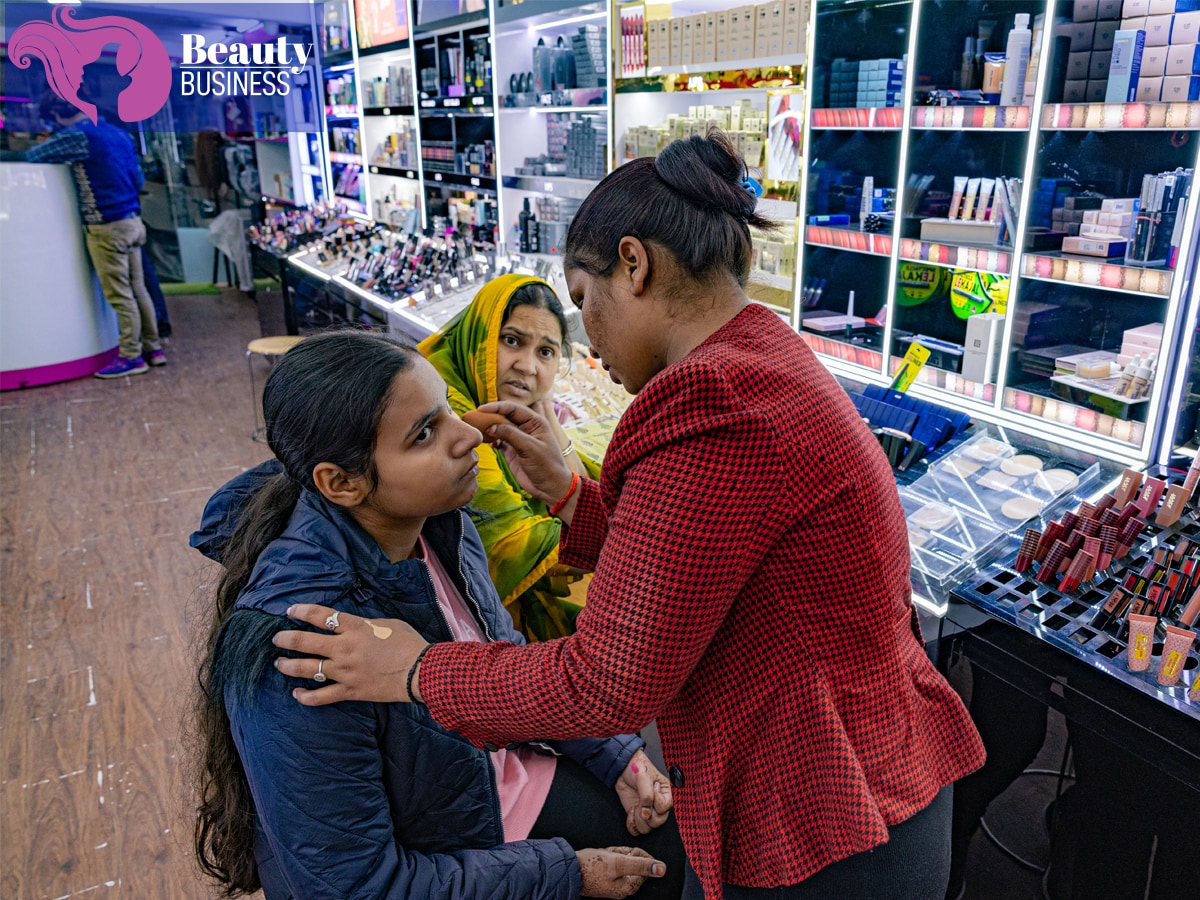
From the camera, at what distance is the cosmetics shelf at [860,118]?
2.84 meters

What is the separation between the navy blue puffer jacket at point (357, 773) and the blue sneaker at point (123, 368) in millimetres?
6310

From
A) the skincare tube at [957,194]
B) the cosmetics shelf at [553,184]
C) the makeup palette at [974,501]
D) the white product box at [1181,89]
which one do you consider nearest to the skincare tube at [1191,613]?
the makeup palette at [974,501]

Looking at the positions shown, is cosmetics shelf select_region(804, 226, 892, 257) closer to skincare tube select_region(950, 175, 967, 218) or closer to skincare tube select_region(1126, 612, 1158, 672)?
skincare tube select_region(950, 175, 967, 218)

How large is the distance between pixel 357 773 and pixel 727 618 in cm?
59

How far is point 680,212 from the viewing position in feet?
3.48

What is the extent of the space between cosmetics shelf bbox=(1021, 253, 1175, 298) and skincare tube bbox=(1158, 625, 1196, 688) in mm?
1028

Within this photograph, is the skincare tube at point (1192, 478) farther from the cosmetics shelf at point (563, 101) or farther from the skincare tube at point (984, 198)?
the cosmetics shelf at point (563, 101)

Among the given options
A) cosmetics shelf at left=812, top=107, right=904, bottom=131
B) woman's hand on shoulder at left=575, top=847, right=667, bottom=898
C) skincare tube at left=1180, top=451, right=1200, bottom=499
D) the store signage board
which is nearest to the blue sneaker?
the store signage board

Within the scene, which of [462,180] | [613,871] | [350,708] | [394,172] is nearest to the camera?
[350,708]

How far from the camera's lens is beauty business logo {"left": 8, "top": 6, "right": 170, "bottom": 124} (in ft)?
15.8

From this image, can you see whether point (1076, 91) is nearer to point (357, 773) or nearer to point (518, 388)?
point (518, 388)

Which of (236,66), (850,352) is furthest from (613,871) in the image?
(236,66)

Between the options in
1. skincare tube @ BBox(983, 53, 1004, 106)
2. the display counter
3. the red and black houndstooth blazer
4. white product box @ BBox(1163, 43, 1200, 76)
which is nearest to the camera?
the red and black houndstooth blazer

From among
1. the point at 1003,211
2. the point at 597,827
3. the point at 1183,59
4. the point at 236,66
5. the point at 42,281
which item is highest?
the point at 236,66
